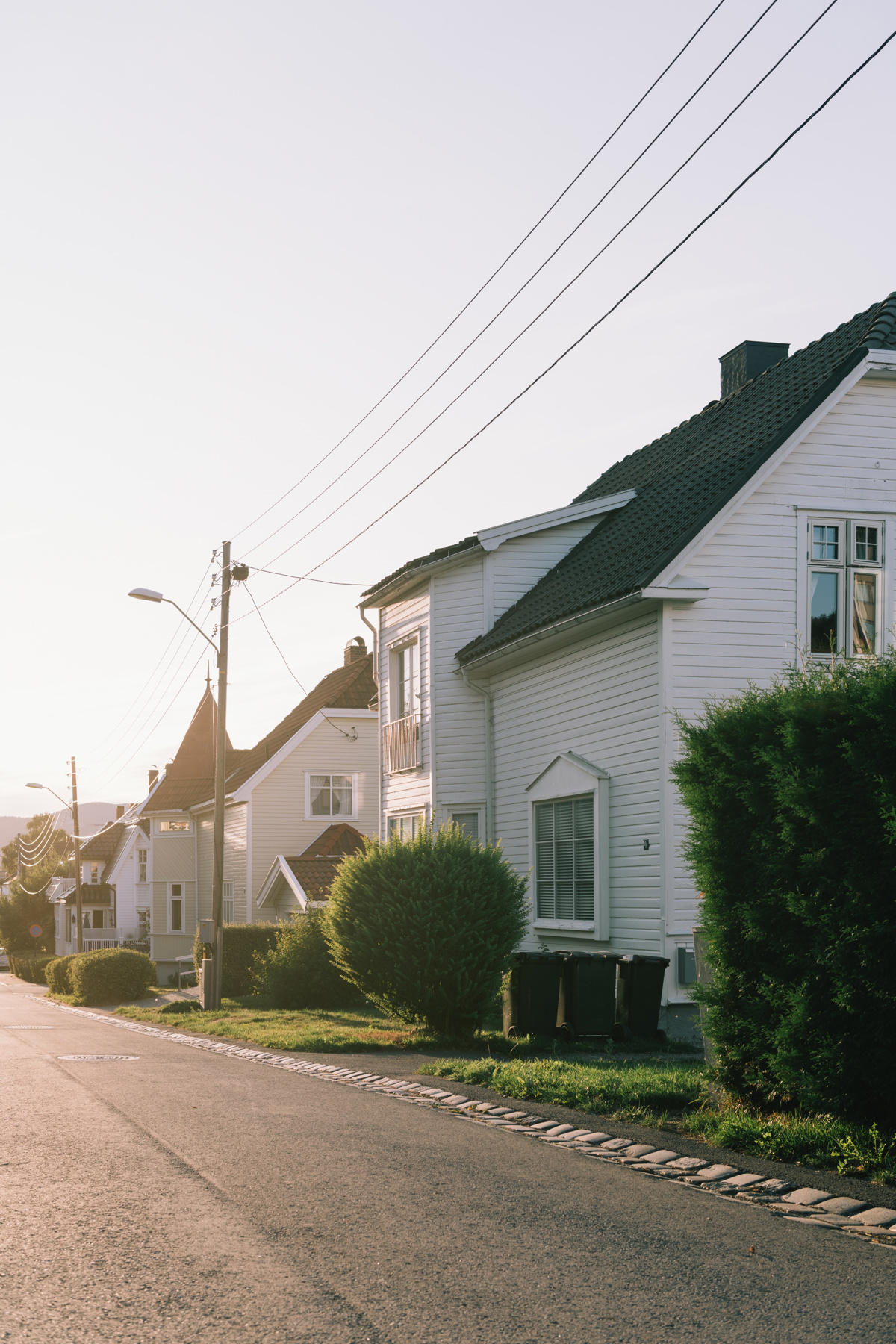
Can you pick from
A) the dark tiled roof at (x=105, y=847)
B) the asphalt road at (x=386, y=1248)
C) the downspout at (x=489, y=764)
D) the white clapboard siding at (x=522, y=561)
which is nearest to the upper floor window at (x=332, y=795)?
the downspout at (x=489, y=764)

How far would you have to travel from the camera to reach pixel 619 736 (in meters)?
17.7

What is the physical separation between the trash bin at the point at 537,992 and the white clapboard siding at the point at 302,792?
26.4 meters

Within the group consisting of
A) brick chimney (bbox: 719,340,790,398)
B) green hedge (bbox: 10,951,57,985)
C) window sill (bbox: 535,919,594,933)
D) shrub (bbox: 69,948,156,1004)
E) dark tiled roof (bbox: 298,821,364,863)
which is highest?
brick chimney (bbox: 719,340,790,398)

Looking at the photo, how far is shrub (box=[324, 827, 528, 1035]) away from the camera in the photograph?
15.2 metres

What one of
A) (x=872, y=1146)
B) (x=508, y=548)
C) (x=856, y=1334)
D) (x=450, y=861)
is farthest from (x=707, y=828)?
(x=508, y=548)

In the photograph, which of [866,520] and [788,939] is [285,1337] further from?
[866,520]

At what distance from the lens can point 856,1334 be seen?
4598mm

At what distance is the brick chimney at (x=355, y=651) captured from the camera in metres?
44.9

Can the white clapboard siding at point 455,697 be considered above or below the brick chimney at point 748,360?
below

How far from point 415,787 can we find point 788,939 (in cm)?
1630

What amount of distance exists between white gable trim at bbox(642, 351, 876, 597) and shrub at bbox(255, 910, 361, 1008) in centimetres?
1082

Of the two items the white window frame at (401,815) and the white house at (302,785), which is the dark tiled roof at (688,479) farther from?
the white house at (302,785)

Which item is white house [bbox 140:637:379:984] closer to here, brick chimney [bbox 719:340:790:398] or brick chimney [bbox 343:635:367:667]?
brick chimney [bbox 343:635:367:667]

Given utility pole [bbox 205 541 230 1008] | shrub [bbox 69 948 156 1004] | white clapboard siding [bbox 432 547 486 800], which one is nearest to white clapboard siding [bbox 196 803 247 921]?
shrub [bbox 69 948 156 1004]
